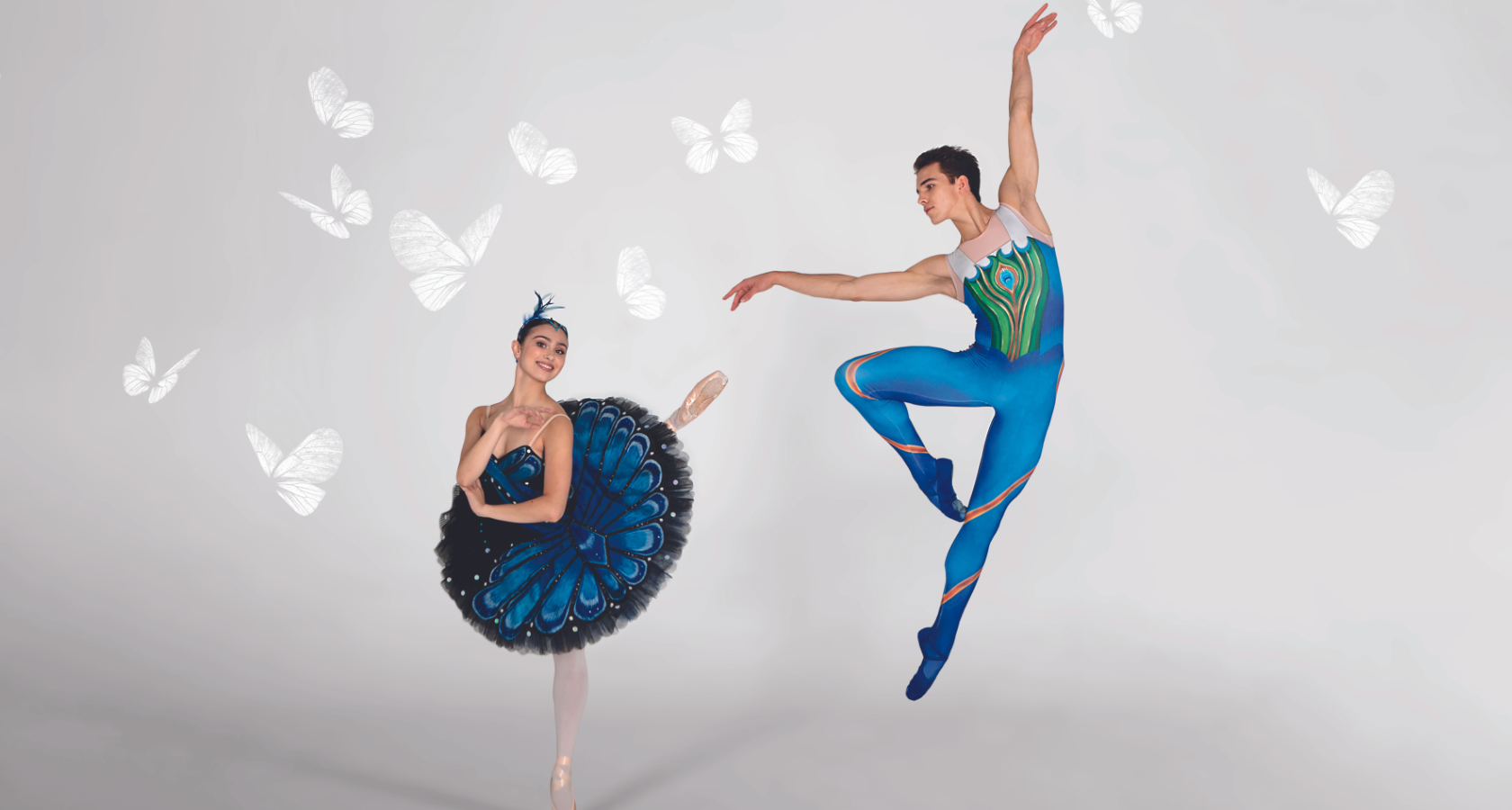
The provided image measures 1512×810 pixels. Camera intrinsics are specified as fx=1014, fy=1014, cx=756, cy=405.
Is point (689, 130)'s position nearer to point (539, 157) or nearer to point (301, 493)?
point (539, 157)

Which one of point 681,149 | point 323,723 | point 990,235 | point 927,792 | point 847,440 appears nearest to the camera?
point 990,235


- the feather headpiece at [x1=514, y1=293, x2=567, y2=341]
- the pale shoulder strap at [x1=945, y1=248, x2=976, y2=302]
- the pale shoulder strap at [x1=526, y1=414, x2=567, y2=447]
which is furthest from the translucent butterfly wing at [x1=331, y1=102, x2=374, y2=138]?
the pale shoulder strap at [x1=945, y1=248, x2=976, y2=302]

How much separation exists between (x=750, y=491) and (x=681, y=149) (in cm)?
183

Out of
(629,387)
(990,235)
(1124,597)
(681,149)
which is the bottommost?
(1124,597)

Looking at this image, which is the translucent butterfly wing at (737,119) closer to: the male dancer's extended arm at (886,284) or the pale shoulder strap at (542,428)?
the male dancer's extended arm at (886,284)

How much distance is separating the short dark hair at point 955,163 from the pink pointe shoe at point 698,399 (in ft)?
3.06

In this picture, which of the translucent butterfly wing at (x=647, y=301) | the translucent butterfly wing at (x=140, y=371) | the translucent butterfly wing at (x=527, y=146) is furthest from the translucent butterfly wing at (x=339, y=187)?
the translucent butterfly wing at (x=647, y=301)

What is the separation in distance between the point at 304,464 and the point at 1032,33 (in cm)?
356

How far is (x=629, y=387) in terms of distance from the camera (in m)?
5.07

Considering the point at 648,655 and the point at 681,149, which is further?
the point at 681,149

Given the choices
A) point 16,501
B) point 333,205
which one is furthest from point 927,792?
point 16,501

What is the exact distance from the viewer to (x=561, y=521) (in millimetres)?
3287

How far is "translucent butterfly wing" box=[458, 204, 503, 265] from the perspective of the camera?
4648 millimetres

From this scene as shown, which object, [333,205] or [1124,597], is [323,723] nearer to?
[333,205]
